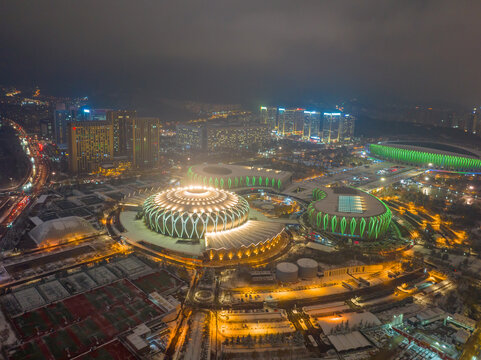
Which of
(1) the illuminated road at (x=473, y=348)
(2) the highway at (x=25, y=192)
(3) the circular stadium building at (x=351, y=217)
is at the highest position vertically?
(3) the circular stadium building at (x=351, y=217)

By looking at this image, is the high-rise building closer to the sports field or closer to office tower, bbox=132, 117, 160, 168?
office tower, bbox=132, 117, 160, 168

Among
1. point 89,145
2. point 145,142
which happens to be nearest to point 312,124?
point 145,142

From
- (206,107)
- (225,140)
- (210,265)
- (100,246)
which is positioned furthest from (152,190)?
(206,107)

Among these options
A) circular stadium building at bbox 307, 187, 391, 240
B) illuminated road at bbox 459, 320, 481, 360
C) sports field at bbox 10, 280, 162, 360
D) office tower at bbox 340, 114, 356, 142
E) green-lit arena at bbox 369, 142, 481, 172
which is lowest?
illuminated road at bbox 459, 320, 481, 360

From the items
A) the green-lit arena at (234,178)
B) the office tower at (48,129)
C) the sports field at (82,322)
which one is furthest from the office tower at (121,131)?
the sports field at (82,322)

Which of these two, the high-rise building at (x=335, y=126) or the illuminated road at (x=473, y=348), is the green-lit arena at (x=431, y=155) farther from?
→ the illuminated road at (x=473, y=348)

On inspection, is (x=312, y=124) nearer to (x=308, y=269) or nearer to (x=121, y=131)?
(x=121, y=131)

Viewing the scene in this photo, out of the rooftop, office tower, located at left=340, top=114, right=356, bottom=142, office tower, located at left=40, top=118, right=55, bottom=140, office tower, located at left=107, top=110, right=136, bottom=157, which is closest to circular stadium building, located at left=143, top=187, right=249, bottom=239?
the rooftop
